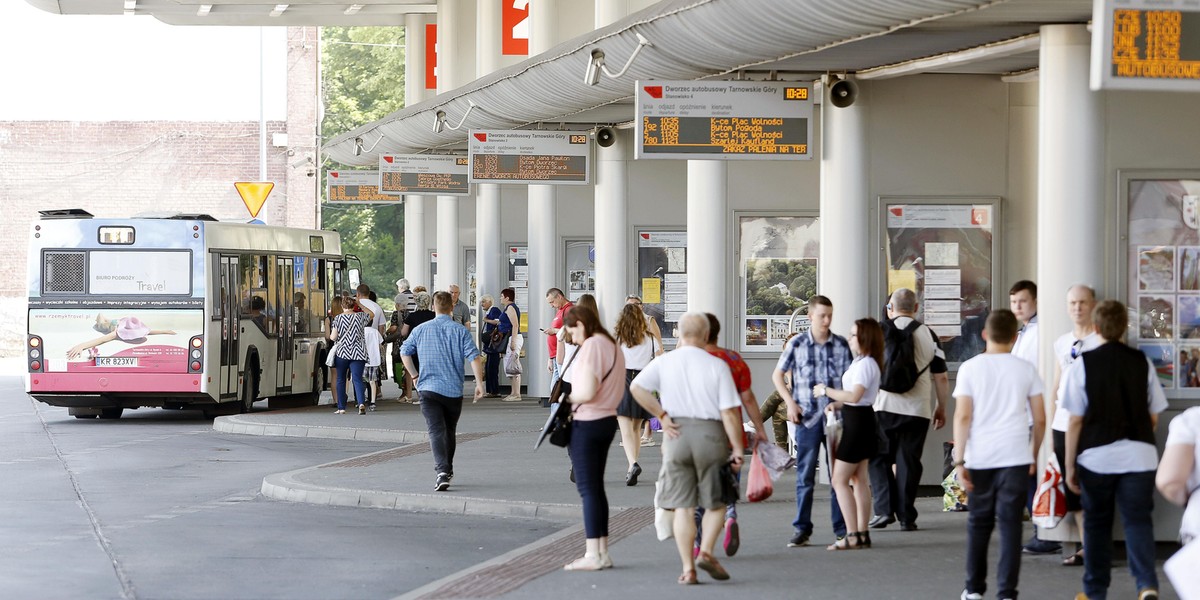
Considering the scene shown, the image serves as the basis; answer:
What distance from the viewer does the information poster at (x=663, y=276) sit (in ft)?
75.6

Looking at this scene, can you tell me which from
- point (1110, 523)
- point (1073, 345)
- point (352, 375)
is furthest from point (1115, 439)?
point (352, 375)

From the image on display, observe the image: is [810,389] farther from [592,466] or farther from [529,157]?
[529,157]

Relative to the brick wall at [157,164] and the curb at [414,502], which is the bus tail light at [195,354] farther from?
the brick wall at [157,164]

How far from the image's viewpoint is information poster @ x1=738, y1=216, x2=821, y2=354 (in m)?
17.8

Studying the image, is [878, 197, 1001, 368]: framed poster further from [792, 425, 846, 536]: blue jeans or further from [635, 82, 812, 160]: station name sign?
[792, 425, 846, 536]: blue jeans

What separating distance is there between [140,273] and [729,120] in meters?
11.3

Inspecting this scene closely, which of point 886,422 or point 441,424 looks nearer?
point 886,422

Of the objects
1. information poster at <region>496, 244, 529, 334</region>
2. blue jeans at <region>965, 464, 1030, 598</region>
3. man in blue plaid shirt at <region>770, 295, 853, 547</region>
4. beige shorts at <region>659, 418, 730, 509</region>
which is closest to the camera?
blue jeans at <region>965, 464, 1030, 598</region>

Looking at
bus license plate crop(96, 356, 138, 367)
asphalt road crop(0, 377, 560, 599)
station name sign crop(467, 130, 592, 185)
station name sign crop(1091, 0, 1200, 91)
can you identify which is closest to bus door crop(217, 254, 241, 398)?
bus license plate crop(96, 356, 138, 367)

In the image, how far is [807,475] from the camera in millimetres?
11227

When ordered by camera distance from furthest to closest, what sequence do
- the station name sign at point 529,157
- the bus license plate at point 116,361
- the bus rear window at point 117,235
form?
the bus rear window at point 117,235 < the bus license plate at point 116,361 < the station name sign at point 529,157

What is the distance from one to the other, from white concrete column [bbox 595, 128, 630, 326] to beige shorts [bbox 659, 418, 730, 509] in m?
13.2

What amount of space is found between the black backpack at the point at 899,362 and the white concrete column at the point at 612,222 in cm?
1103

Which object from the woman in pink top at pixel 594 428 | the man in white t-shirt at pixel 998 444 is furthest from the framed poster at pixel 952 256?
the man in white t-shirt at pixel 998 444
